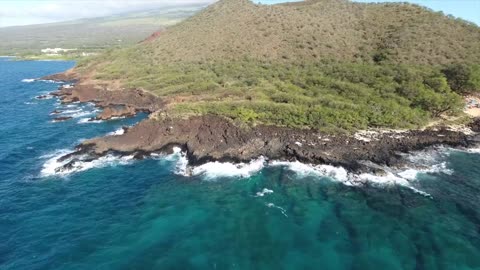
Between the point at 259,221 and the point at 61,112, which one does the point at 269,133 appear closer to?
the point at 259,221

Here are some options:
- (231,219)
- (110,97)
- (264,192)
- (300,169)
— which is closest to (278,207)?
(264,192)

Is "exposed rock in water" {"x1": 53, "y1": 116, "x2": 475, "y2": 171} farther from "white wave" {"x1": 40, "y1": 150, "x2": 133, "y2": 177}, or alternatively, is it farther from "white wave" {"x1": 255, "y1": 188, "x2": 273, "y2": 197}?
"white wave" {"x1": 255, "y1": 188, "x2": 273, "y2": 197}

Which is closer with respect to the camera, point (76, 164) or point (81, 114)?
point (76, 164)

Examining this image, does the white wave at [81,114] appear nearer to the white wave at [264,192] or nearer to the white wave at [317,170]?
the white wave at [317,170]

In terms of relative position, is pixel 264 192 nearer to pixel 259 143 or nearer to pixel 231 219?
pixel 231 219

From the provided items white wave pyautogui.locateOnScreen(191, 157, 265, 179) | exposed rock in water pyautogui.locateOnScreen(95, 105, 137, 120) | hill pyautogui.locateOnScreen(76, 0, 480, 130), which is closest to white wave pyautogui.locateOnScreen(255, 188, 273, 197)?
white wave pyautogui.locateOnScreen(191, 157, 265, 179)

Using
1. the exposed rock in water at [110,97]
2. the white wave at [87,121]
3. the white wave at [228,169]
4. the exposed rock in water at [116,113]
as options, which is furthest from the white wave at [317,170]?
the white wave at [87,121]
